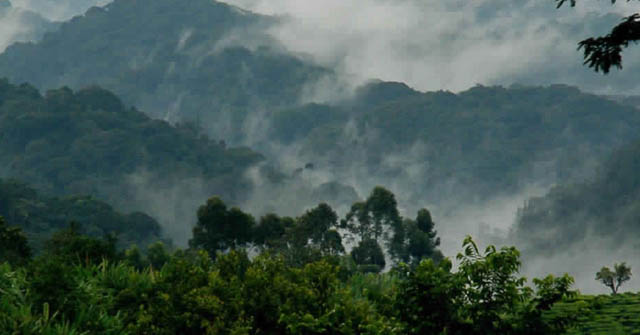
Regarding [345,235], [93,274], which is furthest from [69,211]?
[93,274]

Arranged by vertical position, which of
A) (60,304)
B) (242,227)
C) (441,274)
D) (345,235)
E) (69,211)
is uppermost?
(69,211)

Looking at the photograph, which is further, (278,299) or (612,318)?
(612,318)

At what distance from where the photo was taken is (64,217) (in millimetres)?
143750

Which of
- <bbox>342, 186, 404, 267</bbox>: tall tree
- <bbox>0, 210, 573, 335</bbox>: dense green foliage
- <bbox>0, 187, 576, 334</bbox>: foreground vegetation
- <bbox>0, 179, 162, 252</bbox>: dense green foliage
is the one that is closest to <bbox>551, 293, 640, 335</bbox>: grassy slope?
<bbox>0, 210, 573, 335</bbox>: dense green foliage

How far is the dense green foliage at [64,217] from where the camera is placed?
431 feet

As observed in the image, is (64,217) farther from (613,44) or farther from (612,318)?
(613,44)

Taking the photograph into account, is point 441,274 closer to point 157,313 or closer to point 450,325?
point 450,325

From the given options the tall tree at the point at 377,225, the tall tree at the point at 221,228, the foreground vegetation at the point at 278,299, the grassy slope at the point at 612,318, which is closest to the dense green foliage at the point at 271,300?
the foreground vegetation at the point at 278,299

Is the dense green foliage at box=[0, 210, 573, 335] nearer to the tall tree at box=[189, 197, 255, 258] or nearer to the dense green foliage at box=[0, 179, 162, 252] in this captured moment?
the tall tree at box=[189, 197, 255, 258]

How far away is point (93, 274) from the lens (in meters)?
15.9

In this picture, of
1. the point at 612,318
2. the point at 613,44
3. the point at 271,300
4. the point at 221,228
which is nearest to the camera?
the point at 613,44

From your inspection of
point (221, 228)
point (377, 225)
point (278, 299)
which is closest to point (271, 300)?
point (278, 299)

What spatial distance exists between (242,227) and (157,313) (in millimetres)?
70715

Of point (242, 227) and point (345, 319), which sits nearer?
point (345, 319)
